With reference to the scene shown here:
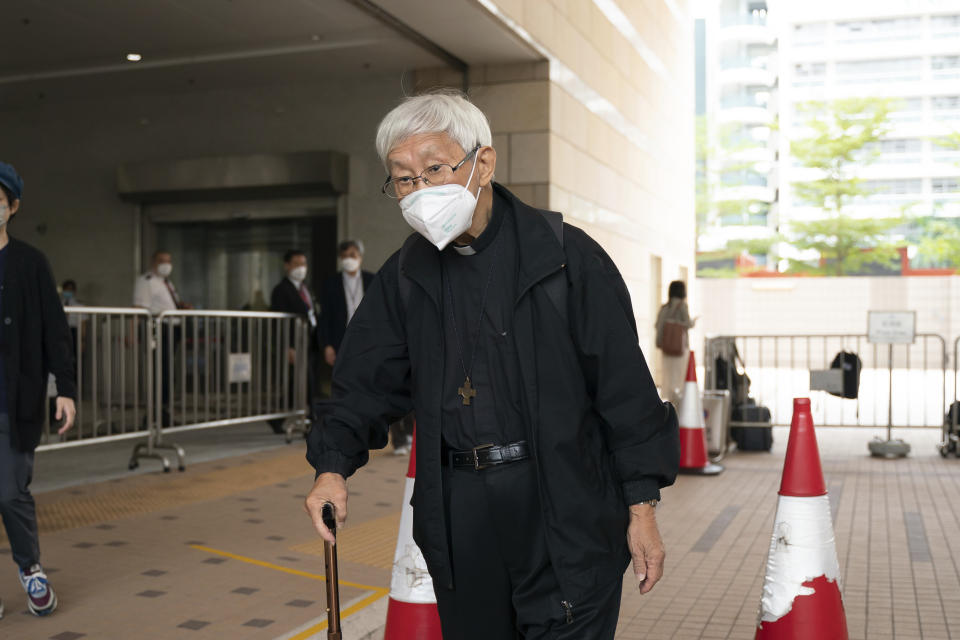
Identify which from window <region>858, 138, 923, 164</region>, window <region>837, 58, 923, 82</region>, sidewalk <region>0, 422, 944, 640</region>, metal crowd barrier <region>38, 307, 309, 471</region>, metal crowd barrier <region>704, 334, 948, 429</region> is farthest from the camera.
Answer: window <region>858, 138, 923, 164</region>

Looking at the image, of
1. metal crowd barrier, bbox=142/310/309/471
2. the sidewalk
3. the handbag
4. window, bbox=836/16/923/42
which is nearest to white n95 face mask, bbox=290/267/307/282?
metal crowd barrier, bbox=142/310/309/471

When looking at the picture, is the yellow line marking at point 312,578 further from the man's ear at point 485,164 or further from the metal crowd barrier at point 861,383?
the metal crowd barrier at point 861,383

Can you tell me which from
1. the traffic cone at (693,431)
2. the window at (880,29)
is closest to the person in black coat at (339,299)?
the traffic cone at (693,431)

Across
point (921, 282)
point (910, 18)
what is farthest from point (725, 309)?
point (910, 18)

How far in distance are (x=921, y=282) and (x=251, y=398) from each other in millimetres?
27180

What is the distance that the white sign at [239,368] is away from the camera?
32.6 ft

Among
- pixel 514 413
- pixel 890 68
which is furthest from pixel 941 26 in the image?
pixel 514 413

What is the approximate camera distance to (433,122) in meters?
2.34

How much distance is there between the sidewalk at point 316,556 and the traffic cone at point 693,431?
0.89ft

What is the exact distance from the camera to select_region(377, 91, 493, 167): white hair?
2.34 m

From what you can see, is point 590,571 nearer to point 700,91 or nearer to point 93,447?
point 93,447

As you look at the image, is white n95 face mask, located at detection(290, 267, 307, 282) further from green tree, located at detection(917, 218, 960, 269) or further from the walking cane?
green tree, located at detection(917, 218, 960, 269)

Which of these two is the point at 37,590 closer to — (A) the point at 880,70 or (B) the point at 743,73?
(A) the point at 880,70

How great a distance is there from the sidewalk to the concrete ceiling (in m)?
4.66
